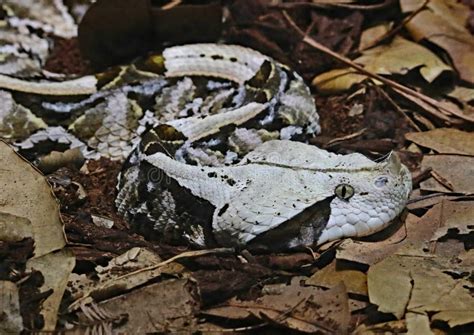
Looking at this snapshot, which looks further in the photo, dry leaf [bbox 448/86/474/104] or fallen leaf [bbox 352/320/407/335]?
dry leaf [bbox 448/86/474/104]

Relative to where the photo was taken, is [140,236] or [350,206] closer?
[350,206]

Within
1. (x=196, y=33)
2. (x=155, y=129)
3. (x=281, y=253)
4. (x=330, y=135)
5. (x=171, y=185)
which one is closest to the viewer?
(x=281, y=253)

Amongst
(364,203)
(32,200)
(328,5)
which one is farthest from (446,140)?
(32,200)

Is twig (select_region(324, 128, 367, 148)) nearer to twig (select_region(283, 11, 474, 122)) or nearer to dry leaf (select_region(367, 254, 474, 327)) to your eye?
twig (select_region(283, 11, 474, 122))

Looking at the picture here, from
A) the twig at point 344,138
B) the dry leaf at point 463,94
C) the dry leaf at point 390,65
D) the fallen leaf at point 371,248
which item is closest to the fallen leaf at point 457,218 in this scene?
the fallen leaf at point 371,248

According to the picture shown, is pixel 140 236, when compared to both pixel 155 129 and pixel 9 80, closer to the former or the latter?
pixel 155 129

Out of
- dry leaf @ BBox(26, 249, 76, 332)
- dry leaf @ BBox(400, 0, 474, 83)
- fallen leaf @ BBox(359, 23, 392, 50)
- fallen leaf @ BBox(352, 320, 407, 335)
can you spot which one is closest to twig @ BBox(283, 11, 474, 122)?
fallen leaf @ BBox(359, 23, 392, 50)

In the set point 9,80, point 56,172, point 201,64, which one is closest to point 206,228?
point 56,172
